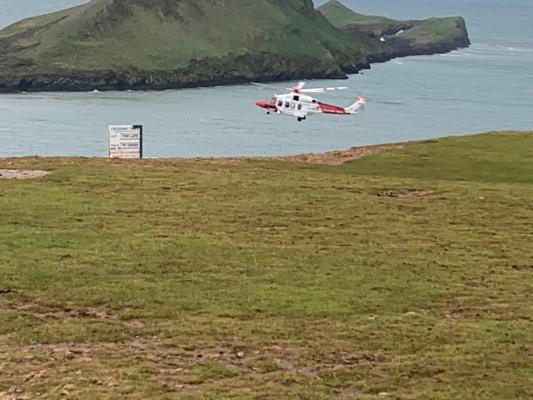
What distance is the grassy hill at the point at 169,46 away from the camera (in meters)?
120

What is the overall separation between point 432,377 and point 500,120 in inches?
3219

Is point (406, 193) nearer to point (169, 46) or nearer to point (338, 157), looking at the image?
point (338, 157)

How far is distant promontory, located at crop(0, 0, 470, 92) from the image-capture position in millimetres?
120062

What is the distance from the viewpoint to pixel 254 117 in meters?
87.6

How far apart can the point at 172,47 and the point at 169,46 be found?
40cm

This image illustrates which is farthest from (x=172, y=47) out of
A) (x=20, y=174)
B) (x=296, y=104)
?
(x=20, y=174)

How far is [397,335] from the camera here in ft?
39.5

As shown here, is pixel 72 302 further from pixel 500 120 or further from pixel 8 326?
pixel 500 120

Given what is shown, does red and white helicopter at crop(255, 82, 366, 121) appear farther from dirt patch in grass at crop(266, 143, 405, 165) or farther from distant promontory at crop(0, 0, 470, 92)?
distant promontory at crop(0, 0, 470, 92)

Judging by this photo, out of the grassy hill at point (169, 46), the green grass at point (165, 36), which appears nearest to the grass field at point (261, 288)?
the grassy hill at point (169, 46)

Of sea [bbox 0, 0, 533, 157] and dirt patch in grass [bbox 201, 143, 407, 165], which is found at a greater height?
dirt patch in grass [bbox 201, 143, 407, 165]

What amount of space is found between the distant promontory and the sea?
488cm

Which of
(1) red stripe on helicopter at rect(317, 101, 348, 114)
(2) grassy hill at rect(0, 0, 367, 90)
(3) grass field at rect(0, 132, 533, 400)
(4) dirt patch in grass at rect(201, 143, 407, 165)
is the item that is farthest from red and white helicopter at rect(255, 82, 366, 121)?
(2) grassy hill at rect(0, 0, 367, 90)

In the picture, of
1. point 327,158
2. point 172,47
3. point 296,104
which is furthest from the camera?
point 172,47
